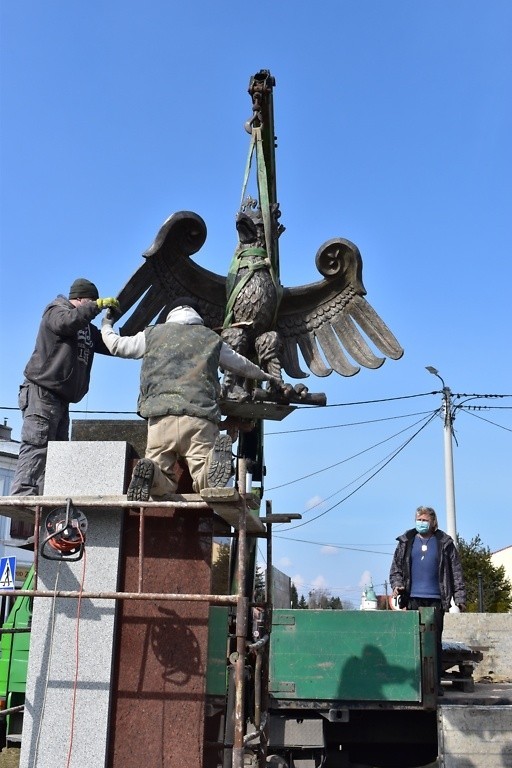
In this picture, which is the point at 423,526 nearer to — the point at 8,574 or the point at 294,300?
the point at 294,300

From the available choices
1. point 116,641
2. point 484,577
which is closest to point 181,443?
point 116,641

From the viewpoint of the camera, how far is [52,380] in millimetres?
5121

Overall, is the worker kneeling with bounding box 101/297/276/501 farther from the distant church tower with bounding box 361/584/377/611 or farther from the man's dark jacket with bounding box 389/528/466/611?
the distant church tower with bounding box 361/584/377/611

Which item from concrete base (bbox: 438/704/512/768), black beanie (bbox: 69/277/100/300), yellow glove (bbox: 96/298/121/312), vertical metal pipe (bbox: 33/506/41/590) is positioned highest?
black beanie (bbox: 69/277/100/300)

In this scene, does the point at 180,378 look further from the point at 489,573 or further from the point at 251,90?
the point at 489,573

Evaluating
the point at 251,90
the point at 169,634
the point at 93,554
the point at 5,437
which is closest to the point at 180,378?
the point at 93,554

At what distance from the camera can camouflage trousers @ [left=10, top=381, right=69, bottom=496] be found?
4.97m

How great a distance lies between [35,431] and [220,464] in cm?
152

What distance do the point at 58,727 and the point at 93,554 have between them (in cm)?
85

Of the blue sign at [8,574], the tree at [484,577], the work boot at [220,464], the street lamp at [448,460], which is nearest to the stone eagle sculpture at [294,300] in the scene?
the work boot at [220,464]

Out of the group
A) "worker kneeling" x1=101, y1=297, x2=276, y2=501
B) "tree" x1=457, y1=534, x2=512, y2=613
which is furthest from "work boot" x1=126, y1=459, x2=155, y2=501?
"tree" x1=457, y1=534, x2=512, y2=613

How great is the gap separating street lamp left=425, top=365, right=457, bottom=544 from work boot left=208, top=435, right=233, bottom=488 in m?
12.7

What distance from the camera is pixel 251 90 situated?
6938mm

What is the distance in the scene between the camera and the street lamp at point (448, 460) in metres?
16.3
